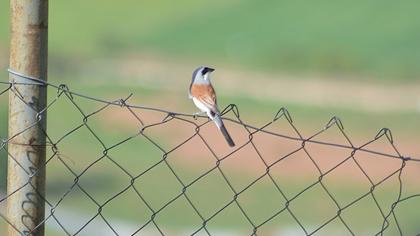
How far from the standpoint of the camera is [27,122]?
2.82 metres

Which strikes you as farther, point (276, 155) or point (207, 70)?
point (276, 155)

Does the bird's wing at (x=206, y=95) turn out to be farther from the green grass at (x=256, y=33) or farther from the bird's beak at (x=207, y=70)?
the green grass at (x=256, y=33)

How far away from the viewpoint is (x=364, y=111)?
80.6 ft

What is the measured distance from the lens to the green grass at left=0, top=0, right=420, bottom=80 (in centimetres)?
2838

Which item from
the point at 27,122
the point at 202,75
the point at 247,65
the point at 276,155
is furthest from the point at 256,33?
the point at 27,122

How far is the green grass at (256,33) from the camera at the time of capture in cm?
2838

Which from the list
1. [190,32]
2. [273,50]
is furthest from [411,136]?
[190,32]

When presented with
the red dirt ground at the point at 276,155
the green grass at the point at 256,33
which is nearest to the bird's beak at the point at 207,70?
the red dirt ground at the point at 276,155

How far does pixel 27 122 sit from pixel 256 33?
2851cm

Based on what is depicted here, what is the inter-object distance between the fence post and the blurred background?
1404 centimetres

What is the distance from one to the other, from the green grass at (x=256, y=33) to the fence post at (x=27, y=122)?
24272 mm

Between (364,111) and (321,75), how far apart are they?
10.3 feet

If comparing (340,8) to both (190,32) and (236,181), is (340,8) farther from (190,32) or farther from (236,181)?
(236,181)

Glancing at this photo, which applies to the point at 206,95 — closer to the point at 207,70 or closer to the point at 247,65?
the point at 207,70
